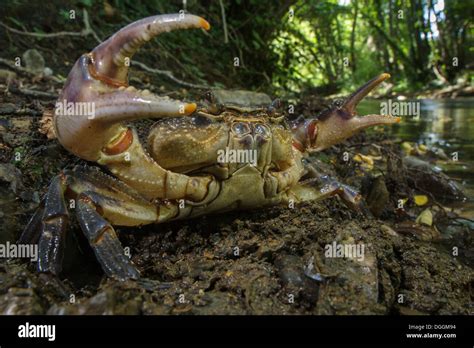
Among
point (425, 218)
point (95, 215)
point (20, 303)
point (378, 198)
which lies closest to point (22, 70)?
point (95, 215)

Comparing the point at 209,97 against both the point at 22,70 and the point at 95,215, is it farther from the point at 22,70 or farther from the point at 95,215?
the point at 22,70

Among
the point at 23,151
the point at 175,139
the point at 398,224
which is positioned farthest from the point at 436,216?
the point at 23,151

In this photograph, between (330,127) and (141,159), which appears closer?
(141,159)

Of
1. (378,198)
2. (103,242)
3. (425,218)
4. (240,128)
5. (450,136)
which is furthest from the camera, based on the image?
(450,136)

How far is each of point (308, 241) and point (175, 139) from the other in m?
0.97

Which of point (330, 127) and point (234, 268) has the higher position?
point (330, 127)

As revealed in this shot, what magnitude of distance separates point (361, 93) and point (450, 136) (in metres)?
6.19

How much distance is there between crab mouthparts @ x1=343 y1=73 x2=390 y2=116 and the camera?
319cm

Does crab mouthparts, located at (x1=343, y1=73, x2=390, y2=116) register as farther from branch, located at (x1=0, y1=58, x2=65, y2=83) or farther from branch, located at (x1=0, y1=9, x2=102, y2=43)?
branch, located at (x1=0, y1=9, x2=102, y2=43)

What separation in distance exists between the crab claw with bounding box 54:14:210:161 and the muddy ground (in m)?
0.76

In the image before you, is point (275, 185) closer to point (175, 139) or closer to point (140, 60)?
point (175, 139)

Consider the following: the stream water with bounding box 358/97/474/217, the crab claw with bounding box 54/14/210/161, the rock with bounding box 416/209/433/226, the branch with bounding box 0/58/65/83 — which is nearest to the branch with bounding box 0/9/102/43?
the branch with bounding box 0/58/65/83

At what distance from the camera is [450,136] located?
28.2 feet

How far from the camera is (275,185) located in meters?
2.95
